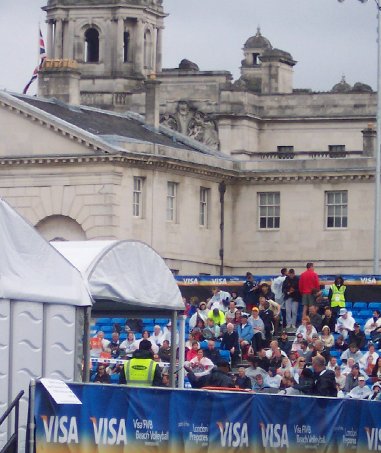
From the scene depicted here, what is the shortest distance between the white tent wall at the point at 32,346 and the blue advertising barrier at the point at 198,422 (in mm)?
795

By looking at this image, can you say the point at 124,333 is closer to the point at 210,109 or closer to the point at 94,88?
the point at 210,109

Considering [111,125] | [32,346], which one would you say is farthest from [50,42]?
[32,346]

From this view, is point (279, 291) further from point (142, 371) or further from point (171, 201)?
point (171, 201)

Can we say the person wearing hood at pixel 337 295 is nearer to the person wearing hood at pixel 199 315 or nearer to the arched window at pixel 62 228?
the person wearing hood at pixel 199 315

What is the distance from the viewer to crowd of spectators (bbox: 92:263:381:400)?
3822 centimetres

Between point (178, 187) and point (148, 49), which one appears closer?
point (178, 187)

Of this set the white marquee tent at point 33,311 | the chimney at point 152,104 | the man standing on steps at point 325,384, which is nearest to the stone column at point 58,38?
the chimney at point 152,104

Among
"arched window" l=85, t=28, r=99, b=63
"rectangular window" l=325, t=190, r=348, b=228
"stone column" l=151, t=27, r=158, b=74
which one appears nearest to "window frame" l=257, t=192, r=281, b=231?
"rectangular window" l=325, t=190, r=348, b=228

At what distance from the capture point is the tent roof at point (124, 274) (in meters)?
29.6

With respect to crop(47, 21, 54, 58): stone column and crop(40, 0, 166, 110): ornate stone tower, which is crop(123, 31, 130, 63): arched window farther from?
crop(47, 21, 54, 58): stone column

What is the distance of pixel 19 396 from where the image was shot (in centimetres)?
2572

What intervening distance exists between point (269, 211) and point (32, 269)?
54.3 meters

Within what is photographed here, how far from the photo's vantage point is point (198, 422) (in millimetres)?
26750

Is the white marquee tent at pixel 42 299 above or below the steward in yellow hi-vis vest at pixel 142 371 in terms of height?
above
